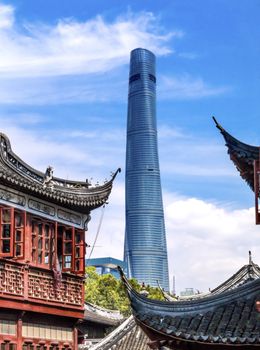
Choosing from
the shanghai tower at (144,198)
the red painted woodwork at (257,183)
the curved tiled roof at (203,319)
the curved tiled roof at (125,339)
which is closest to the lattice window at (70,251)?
the curved tiled roof at (125,339)

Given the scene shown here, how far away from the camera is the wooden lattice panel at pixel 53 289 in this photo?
876 inches

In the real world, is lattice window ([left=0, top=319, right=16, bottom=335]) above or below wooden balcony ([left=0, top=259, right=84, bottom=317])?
below

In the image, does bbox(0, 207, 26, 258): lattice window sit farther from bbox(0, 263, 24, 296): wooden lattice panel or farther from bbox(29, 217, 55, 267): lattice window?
bbox(29, 217, 55, 267): lattice window

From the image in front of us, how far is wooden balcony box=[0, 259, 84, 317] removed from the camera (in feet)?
68.7

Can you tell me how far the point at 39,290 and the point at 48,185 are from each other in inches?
147

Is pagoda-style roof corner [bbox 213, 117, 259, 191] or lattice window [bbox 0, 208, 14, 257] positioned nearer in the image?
pagoda-style roof corner [bbox 213, 117, 259, 191]

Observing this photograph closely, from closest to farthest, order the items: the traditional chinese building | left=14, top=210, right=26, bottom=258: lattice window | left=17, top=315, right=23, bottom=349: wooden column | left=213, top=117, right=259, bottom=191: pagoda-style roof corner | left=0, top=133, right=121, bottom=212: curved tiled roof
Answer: left=213, top=117, right=259, bottom=191: pagoda-style roof corner → the traditional chinese building → left=17, top=315, right=23, bottom=349: wooden column → left=14, top=210, right=26, bottom=258: lattice window → left=0, top=133, right=121, bottom=212: curved tiled roof

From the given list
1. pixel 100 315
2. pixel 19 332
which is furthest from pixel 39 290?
pixel 100 315

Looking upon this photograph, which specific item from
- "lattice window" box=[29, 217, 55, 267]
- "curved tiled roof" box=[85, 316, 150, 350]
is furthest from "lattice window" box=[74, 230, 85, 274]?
"curved tiled roof" box=[85, 316, 150, 350]

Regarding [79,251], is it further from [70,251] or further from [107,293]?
[107,293]

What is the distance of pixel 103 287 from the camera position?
55.4 meters

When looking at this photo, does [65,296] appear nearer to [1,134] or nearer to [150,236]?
[1,134]

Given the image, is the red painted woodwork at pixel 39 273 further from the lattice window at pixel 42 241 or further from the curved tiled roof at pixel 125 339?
the curved tiled roof at pixel 125 339

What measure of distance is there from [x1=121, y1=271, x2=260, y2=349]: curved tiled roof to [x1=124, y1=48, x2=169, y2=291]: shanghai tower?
477ft
